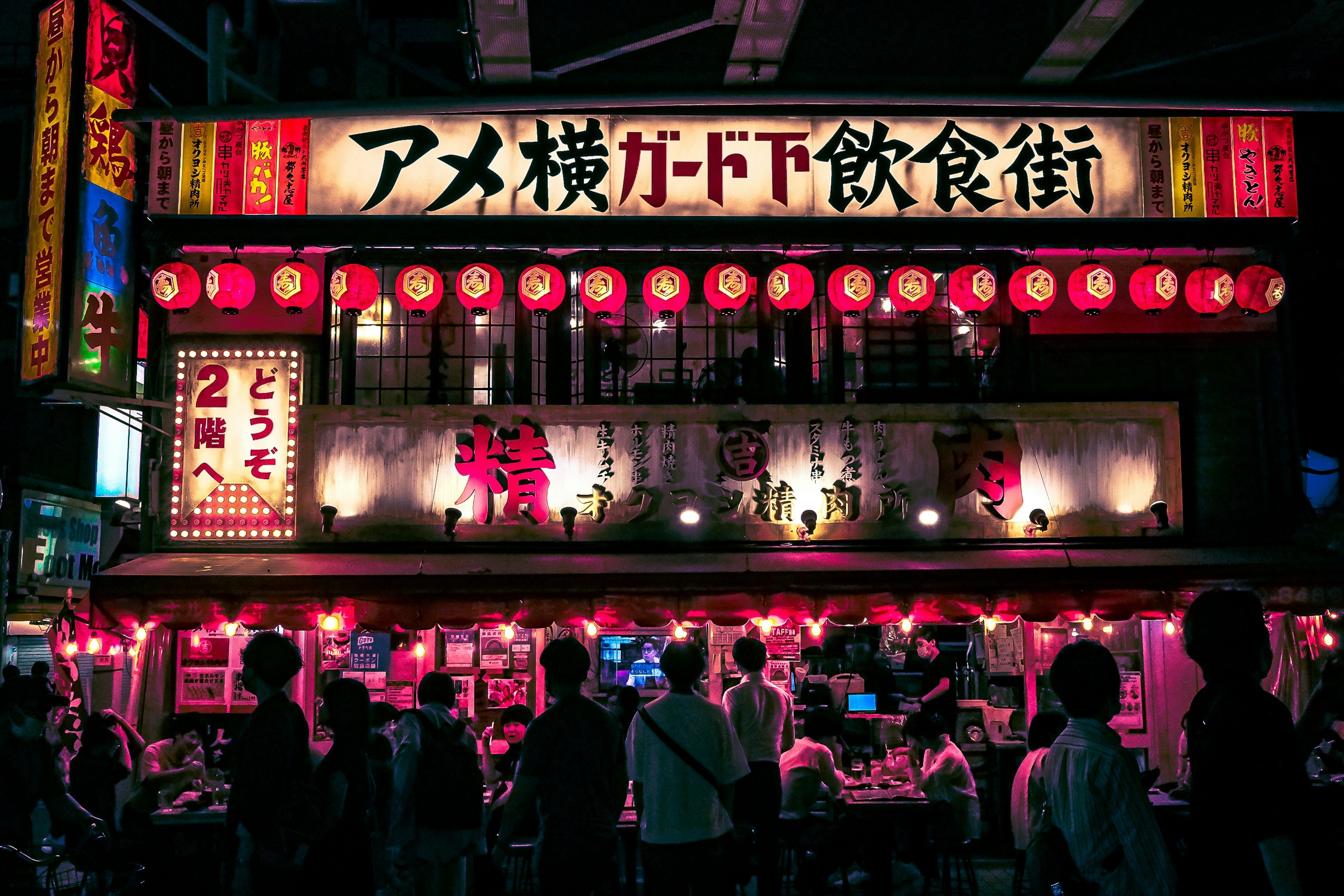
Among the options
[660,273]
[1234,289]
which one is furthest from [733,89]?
[1234,289]

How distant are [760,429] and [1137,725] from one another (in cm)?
577

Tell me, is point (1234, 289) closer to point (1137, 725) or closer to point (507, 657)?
point (1137, 725)

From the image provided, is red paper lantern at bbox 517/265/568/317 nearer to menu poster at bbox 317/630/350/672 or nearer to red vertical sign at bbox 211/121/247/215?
red vertical sign at bbox 211/121/247/215

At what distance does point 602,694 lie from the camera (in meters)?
13.1

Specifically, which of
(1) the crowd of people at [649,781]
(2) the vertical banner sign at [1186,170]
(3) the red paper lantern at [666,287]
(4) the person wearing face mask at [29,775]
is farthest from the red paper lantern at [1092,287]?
(4) the person wearing face mask at [29,775]

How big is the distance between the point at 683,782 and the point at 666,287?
614 centimetres

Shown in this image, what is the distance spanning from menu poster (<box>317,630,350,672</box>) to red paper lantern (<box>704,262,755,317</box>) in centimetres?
605

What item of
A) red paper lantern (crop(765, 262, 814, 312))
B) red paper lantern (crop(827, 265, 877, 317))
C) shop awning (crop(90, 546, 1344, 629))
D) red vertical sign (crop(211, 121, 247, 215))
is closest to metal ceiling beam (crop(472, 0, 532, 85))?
red vertical sign (crop(211, 121, 247, 215))

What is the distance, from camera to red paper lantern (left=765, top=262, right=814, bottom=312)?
36.9 ft

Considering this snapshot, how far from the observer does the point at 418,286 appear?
1116cm

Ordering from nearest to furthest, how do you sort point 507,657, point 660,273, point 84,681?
point 660,273 → point 507,657 → point 84,681

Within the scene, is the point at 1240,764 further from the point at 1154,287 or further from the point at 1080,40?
the point at 1080,40

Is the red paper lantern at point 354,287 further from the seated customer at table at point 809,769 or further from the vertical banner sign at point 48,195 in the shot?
the seated customer at table at point 809,769

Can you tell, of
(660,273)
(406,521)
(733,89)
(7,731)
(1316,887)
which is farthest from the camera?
(406,521)
